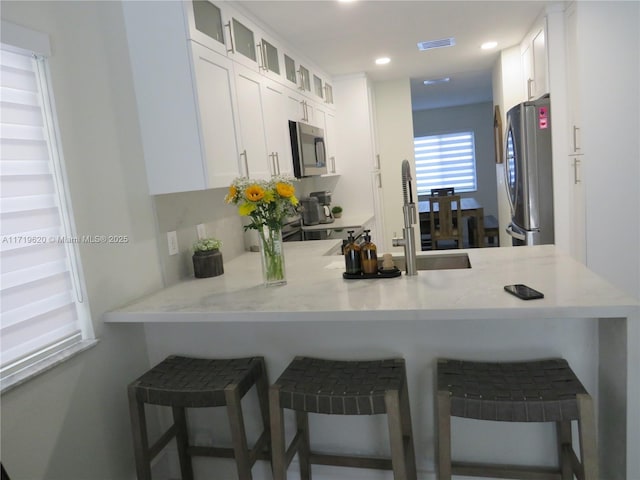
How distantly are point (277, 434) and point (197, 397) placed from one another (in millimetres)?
315

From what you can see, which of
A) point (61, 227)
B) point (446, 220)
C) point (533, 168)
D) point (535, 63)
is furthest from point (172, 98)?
point (446, 220)

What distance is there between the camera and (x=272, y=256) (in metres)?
2.01

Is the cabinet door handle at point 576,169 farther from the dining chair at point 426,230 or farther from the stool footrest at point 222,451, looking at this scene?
the dining chair at point 426,230

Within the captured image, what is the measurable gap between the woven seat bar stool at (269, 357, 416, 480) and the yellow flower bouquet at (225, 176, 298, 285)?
42cm

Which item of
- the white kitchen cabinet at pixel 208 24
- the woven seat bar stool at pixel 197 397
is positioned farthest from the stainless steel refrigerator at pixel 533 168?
the woven seat bar stool at pixel 197 397

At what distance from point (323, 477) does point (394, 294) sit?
2.91 feet

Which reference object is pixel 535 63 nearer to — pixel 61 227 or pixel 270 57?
pixel 270 57

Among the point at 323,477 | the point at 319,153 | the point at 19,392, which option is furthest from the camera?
the point at 319,153

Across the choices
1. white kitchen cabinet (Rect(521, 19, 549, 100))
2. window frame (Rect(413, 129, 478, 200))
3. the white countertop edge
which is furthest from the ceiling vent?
window frame (Rect(413, 129, 478, 200))

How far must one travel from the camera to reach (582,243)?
3.16 m

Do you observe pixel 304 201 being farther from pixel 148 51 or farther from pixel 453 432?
pixel 453 432

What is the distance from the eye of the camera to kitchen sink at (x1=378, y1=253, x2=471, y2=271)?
2.36 metres

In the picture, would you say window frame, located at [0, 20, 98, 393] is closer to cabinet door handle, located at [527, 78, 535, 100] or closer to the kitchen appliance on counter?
the kitchen appliance on counter

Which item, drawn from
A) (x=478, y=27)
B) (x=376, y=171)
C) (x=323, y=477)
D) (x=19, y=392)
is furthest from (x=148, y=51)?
(x=376, y=171)
